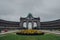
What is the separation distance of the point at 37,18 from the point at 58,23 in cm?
1867

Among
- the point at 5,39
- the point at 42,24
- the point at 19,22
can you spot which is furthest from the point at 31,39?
the point at 42,24

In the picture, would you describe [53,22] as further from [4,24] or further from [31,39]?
[31,39]

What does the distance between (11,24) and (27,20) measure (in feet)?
59.7

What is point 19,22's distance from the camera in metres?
93.8

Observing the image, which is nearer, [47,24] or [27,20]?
[27,20]

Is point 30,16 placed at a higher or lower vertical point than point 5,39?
higher

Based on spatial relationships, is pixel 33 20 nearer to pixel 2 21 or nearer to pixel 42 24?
pixel 42 24

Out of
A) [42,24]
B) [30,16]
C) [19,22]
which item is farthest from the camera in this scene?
[42,24]

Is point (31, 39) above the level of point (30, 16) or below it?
below

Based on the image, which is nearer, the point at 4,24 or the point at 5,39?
the point at 5,39

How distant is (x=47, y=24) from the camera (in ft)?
336

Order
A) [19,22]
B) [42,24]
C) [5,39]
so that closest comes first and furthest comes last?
[5,39] → [19,22] → [42,24]

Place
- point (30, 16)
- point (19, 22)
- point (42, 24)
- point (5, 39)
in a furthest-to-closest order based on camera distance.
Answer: point (42, 24), point (19, 22), point (30, 16), point (5, 39)

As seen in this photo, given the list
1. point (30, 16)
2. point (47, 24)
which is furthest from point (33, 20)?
point (47, 24)
